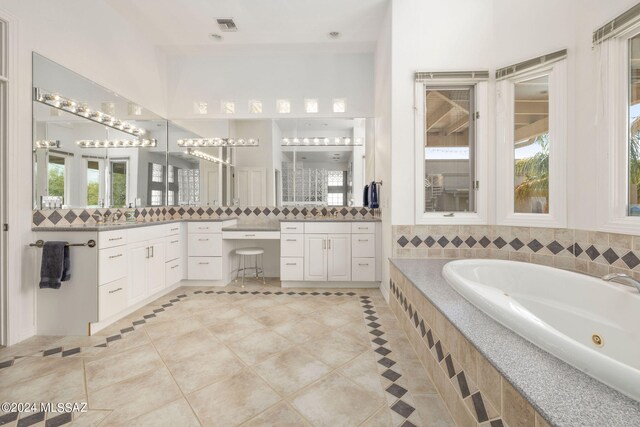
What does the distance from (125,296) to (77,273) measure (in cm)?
46

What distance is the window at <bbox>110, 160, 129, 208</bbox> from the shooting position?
3.23 meters

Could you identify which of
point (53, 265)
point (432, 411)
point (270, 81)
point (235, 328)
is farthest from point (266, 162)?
point (432, 411)

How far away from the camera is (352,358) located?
201cm

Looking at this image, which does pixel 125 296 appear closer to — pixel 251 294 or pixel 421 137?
pixel 251 294

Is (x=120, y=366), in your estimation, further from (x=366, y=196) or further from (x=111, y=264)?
(x=366, y=196)

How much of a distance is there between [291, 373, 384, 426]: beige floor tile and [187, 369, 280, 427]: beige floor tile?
18 cm

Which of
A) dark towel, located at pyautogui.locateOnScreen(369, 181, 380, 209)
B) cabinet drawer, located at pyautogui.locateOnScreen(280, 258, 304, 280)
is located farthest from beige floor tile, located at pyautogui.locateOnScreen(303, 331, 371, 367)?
dark towel, located at pyautogui.locateOnScreen(369, 181, 380, 209)

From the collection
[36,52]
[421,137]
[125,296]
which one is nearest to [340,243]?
[421,137]

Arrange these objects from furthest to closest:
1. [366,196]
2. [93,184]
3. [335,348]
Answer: [366,196] → [93,184] → [335,348]

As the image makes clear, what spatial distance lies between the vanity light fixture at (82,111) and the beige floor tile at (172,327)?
2.12 meters

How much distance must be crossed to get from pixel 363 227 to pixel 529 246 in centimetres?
172

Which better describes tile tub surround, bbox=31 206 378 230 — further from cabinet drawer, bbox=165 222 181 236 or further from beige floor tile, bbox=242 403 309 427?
beige floor tile, bbox=242 403 309 427

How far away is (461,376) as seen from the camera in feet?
4.25

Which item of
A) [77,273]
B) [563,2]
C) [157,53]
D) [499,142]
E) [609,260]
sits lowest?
[77,273]
